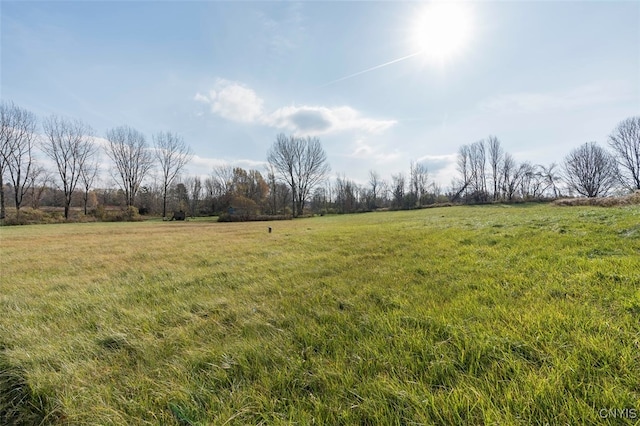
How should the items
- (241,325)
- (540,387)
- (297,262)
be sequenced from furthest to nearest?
(297,262)
(241,325)
(540,387)

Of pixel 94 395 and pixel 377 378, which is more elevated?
pixel 377 378

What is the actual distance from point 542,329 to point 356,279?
2364 mm

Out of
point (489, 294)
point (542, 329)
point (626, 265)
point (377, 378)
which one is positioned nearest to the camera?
point (377, 378)

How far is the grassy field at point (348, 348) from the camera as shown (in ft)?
4.70

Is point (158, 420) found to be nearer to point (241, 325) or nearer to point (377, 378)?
point (241, 325)

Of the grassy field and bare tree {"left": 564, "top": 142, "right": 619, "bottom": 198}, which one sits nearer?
the grassy field

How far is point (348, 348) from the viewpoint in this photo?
204cm

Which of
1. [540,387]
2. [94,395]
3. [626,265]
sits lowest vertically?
[94,395]

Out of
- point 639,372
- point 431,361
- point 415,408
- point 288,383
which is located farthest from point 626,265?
point 288,383

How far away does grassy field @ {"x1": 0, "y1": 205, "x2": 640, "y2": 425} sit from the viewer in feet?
4.70

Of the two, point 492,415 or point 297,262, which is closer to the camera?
point 492,415

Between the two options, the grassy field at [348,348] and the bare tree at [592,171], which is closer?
the grassy field at [348,348]

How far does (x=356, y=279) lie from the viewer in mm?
3975

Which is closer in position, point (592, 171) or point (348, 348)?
point (348, 348)
